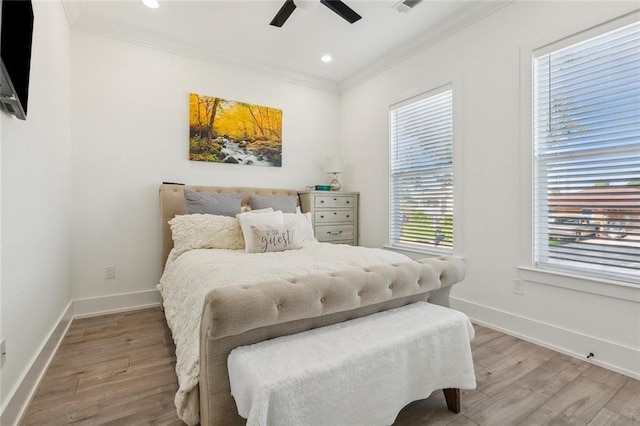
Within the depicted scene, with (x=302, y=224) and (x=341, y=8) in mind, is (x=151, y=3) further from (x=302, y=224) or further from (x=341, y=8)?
(x=302, y=224)

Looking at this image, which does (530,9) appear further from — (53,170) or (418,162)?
(53,170)

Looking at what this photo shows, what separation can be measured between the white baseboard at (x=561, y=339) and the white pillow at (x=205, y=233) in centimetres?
225

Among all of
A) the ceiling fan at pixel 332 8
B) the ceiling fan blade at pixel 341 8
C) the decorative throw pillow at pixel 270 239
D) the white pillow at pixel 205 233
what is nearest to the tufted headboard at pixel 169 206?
the white pillow at pixel 205 233

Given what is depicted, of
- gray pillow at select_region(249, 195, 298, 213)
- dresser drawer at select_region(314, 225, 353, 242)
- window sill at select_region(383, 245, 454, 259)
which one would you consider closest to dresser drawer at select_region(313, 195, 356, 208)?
dresser drawer at select_region(314, 225, 353, 242)

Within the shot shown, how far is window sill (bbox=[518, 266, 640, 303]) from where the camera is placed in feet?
6.23

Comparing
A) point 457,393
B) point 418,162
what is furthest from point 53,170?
point 418,162

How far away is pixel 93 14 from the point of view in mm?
2795

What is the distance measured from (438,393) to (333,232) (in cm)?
238

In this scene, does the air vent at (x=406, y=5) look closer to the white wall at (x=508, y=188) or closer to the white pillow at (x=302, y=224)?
the white wall at (x=508, y=188)

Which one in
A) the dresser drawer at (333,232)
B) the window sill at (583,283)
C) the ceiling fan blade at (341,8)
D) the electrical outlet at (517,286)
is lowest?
the electrical outlet at (517,286)

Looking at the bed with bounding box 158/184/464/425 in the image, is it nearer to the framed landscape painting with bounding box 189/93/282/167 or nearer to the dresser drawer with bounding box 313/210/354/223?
the dresser drawer with bounding box 313/210/354/223

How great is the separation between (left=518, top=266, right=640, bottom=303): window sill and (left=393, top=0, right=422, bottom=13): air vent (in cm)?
238

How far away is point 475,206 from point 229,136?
2757 mm

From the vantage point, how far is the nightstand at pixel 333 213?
3.76m
